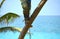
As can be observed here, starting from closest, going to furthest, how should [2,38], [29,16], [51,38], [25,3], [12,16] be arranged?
1. [25,3]
2. [29,16]
3. [12,16]
4. [2,38]
5. [51,38]

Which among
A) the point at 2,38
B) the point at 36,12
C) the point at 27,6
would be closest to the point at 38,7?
the point at 36,12

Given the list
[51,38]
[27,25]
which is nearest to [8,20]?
Answer: [27,25]

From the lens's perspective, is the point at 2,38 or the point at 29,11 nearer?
the point at 29,11

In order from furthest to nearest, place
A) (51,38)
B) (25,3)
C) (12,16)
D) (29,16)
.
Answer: (51,38)
(12,16)
(29,16)
(25,3)

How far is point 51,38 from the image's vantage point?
18812mm

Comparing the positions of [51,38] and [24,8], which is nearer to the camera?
[24,8]

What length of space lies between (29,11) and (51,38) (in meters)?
17.3

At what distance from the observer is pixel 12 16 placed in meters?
3.75

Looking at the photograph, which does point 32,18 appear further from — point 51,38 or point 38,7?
point 51,38

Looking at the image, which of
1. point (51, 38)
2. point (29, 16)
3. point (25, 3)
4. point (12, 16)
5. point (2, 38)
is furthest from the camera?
point (51, 38)

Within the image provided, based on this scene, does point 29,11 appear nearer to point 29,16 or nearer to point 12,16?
point 29,16

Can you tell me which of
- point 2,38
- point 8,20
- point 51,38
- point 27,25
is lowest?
point 51,38

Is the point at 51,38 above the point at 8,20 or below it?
below

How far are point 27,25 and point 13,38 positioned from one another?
16.2 meters
